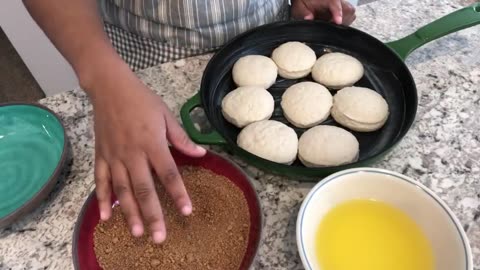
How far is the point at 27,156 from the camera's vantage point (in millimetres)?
709

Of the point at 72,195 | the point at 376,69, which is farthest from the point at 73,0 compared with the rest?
the point at 376,69

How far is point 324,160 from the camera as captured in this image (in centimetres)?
68

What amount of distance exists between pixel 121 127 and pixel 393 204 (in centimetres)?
38

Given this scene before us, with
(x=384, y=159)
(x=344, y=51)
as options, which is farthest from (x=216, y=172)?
(x=344, y=51)

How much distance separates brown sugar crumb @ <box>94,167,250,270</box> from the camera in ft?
1.90

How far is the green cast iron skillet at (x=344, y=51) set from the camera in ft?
2.35

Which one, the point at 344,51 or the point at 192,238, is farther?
the point at 344,51

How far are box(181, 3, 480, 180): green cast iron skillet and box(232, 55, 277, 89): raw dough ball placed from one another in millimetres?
25

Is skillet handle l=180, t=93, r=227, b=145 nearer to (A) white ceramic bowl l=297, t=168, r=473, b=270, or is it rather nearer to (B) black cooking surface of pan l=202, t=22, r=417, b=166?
(B) black cooking surface of pan l=202, t=22, r=417, b=166

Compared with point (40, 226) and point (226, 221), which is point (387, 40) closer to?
point (226, 221)

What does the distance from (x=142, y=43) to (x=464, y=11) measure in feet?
2.05

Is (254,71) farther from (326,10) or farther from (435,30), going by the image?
(435,30)

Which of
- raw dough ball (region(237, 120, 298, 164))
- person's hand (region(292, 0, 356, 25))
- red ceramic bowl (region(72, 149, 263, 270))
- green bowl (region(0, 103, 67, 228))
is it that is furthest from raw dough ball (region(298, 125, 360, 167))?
green bowl (region(0, 103, 67, 228))

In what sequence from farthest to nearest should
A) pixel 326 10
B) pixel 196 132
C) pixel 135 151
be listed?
pixel 326 10, pixel 196 132, pixel 135 151
